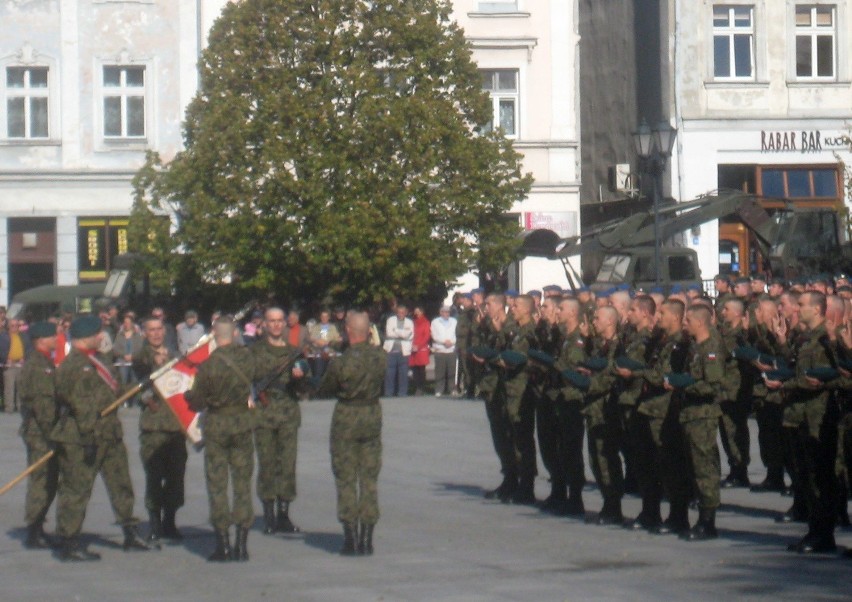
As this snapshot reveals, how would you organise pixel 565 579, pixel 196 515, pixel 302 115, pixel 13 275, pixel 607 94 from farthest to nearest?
1. pixel 607 94
2. pixel 13 275
3. pixel 302 115
4. pixel 196 515
5. pixel 565 579

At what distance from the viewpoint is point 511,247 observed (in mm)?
36062

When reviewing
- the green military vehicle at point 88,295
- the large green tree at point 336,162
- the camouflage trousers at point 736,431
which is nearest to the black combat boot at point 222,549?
the camouflage trousers at point 736,431

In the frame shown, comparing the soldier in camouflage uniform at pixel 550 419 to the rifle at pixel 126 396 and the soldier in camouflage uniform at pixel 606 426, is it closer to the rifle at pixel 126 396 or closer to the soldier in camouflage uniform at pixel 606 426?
the soldier in camouflage uniform at pixel 606 426

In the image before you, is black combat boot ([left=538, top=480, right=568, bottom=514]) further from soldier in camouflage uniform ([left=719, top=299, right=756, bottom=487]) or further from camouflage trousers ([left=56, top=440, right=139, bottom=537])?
camouflage trousers ([left=56, top=440, right=139, bottom=537])

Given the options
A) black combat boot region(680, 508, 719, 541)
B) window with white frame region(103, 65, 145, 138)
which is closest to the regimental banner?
black combat boot region(680, 508, 719, 541)

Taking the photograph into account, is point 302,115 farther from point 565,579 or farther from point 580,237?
point 565,579

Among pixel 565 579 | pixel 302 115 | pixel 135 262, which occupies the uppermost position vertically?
pixel 302 115

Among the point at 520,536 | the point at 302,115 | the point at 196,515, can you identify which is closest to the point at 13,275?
the point at 302,115

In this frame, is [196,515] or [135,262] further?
[135,262]

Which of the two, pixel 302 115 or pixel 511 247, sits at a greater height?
pixel 302 115

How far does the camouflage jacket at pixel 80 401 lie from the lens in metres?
14.0

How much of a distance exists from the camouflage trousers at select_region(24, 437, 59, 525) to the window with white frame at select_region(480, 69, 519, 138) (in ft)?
97.7

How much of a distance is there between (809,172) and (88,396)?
32.0 metres

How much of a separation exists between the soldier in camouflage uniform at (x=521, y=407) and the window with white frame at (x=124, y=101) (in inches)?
1068
